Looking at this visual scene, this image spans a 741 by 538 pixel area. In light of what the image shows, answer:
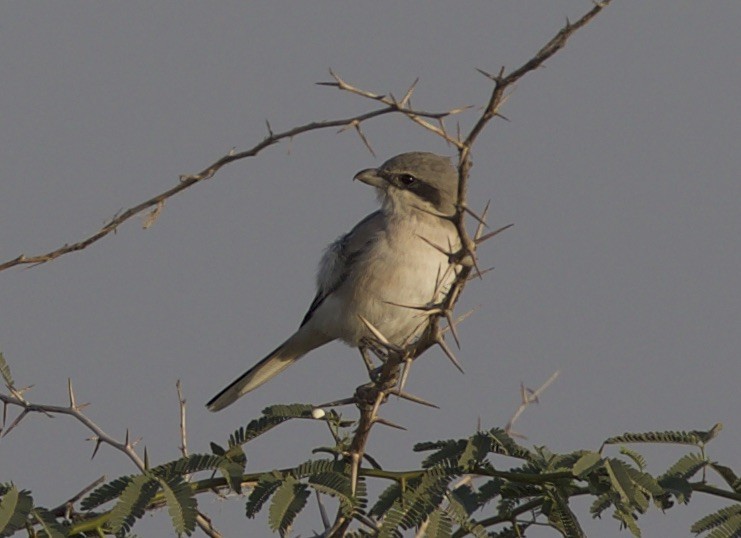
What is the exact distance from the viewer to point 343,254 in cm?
659

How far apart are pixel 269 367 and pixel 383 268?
1099mm

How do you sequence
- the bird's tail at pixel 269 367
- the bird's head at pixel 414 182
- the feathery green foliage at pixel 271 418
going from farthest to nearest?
the bird's head at pixel 414 182 → the bird's tail at pixel 269 367 → the feathery green foliage at pixel 271 418

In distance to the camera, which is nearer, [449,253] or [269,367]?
[449,253]

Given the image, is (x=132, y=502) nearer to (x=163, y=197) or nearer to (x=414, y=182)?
(x=163, y=197)

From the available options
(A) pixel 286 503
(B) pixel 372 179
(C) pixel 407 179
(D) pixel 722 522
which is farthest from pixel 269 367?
(D) pixel 722 522

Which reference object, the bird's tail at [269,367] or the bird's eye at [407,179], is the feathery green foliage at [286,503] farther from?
the bird's eye at [407,179]

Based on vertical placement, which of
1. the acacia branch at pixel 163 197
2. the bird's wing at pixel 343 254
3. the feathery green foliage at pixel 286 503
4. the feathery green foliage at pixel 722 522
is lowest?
the feathery green foliage at pixel 722 522

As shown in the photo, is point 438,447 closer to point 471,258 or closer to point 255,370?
point 471,258

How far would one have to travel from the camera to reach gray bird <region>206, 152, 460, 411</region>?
244 inches

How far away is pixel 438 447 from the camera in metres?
2.89

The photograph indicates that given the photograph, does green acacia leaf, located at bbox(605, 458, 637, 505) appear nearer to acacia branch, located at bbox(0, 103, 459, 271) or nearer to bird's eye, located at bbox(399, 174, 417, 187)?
acacia branch, located at bbox(0, 103, 459, 271)

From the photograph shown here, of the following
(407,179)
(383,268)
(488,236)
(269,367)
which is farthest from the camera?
(269,367)

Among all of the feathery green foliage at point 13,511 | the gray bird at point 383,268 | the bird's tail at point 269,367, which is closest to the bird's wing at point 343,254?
the gray bird at point 383,268

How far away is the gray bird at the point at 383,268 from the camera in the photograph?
244 inches
